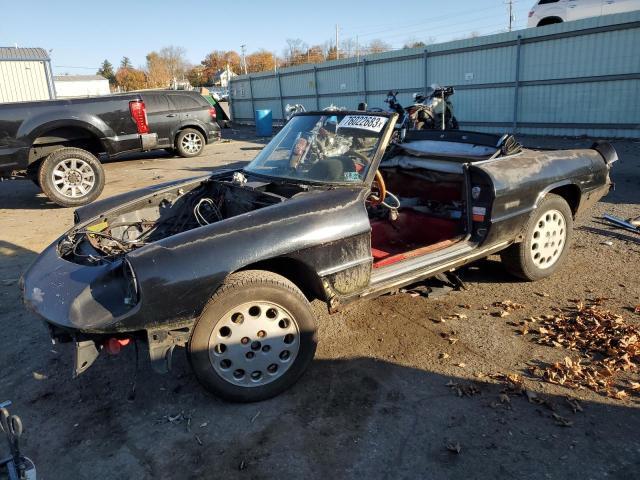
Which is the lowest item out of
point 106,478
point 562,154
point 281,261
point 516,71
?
point 106,478

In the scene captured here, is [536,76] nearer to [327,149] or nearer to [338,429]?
[327,149]

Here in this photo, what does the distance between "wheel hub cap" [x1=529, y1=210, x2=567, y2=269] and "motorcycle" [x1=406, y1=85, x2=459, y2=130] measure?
573cm

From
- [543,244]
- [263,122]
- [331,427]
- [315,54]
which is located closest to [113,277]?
[331,427]

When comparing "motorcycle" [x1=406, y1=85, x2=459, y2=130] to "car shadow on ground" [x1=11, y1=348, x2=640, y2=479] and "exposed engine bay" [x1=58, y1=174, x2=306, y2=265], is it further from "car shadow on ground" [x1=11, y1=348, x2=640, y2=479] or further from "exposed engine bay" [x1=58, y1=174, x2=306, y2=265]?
"car shadow on ground" [x1=11, y1=348, x2=640, y2=479]

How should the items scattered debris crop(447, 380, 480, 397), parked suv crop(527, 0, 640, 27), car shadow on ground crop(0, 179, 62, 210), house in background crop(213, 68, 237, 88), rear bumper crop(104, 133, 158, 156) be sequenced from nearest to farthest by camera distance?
scattered debris crop(447, 380, 480, 397) → car shadow on ground crop(0, 179, 62, 210) → rear bumper crop(104, 133, 158, 156) → parked suv crop(527, 0, 640, 27) → house in background crop(213, 68, 237, 88)

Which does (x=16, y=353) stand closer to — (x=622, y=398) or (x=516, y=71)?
(x=622, y=398)

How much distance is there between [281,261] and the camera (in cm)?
318

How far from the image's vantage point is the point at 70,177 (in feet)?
27.6

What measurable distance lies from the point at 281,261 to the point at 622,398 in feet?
7.24

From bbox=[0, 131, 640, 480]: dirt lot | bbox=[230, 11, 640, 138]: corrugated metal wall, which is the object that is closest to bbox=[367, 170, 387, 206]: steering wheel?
bbox=[0, 131, 640, 480]: dirt lot

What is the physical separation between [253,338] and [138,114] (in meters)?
7.98

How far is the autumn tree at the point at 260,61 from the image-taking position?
62250 millimetres

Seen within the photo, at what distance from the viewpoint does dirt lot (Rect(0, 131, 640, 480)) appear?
2564 millimetres

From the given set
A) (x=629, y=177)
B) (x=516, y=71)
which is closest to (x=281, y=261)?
(x=629, y=177)
